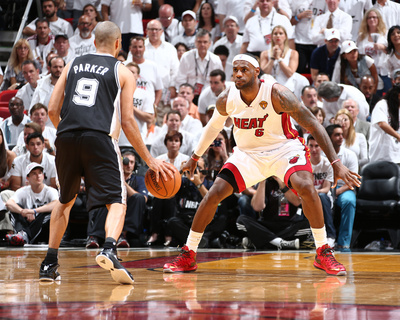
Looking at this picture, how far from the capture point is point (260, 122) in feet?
17.9

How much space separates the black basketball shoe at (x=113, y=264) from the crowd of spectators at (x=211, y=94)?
13.5 ft

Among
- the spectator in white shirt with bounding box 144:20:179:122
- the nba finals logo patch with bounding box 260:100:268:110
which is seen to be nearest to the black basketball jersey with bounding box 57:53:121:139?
the nba finals logo patch with bounding box 260:100:268:110

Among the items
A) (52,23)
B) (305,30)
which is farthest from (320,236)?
(52,23)

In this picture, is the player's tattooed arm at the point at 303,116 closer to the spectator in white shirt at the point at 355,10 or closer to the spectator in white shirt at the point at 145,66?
the spectator in white shirt at the point at 145,66

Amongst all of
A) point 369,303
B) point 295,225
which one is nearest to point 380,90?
point 295,225

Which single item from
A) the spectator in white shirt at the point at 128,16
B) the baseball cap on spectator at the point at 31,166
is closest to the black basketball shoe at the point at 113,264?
the baseball cap on spectator at the point at 31,166

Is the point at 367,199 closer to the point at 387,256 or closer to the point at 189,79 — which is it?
the point at 387,256

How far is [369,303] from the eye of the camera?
11.5 ft

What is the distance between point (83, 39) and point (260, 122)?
26.6 feet

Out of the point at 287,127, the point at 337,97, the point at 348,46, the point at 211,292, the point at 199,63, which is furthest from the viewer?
the point at 199,63

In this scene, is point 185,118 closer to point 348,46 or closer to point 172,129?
point 172,129

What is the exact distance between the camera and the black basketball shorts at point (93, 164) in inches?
174

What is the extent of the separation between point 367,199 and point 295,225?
4.56 ft

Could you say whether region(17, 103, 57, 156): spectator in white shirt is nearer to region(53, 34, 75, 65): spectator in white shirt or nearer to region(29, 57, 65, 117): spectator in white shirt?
region(29, 57, 65, 117): spectator in white shirt
